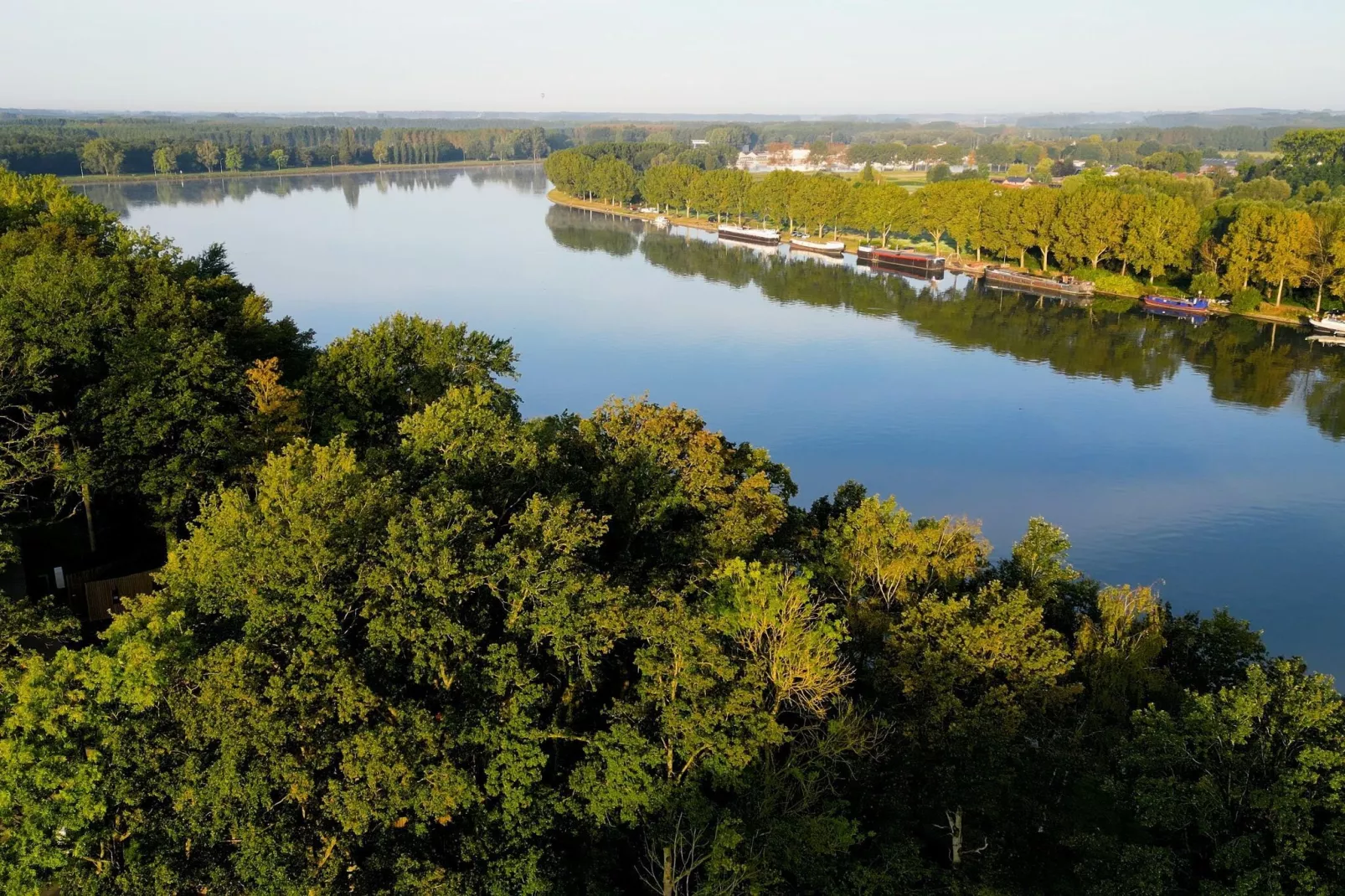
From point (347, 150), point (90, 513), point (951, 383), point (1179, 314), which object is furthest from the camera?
point (347, 150)

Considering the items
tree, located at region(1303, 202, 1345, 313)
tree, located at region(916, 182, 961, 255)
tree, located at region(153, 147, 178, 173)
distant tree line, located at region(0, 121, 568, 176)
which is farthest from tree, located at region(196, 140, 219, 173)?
tree, located at region(1303, 202, 1345, 313)

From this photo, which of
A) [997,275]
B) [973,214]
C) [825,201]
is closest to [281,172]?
[825,201]

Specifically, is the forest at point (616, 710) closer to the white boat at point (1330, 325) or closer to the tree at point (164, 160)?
the white boat at point (1330, 325)

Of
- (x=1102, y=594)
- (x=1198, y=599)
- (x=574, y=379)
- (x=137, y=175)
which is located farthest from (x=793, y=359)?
(x=137, y=175)

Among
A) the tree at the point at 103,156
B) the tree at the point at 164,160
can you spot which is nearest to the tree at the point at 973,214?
the tree at the point at 164,160

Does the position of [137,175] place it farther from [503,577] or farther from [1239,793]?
[1239,793]

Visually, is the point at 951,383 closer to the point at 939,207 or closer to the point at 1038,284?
the point at 1038,284
